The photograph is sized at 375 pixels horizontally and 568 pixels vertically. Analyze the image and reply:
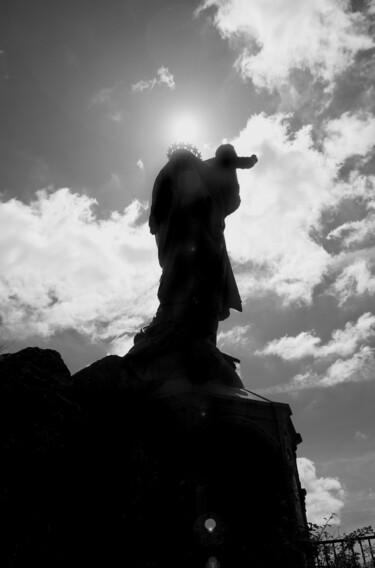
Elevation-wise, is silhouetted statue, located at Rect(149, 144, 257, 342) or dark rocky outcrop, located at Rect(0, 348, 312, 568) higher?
silhouetted statue, located at Rect(149, 144, 257, 342)

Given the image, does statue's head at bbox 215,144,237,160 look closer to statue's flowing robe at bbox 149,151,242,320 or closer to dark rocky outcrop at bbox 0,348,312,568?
statue's flowing robe at bbox 149,151,242,320

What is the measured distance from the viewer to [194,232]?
21.1 ft

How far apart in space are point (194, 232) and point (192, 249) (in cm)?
24

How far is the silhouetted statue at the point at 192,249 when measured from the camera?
234 inches

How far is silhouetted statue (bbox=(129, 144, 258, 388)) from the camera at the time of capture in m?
5.95

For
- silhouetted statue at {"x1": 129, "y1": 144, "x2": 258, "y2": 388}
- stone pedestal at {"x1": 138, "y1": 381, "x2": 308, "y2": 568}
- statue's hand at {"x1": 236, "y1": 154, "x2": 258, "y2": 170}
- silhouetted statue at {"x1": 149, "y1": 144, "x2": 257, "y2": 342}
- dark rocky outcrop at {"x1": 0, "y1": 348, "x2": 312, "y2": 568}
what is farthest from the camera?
statue's hand at {"x1": 236, "y1": 154, "x2": 258, "y2": 170}

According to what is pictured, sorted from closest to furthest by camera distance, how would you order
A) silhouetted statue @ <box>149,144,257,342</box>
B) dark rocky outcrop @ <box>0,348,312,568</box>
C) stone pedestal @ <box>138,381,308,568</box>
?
dark rocky outcrop @ <box>0,348,312,568</box>, stone pedestal @ <box>138,381,308,568</box>, silhouetted statue @ <box>149,144,257,342</box>

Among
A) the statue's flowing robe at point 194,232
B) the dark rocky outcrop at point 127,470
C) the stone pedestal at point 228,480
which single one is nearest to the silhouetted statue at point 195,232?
the statue's flowing robe at point 194,232

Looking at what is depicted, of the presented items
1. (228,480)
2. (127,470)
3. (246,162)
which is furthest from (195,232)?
(127,470)

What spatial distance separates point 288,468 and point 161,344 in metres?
1.96

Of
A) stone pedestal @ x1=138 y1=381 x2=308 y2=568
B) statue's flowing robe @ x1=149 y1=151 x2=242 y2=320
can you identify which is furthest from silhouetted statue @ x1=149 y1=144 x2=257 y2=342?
stone pedestal @ x1=138 y1=381 x2=308 y2=568

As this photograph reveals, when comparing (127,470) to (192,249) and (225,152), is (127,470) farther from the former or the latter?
(225,152)

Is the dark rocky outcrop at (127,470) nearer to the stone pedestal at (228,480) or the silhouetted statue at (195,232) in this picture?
the stone pedestal at (228,480)

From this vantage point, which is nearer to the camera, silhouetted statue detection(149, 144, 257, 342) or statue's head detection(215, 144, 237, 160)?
silhouetted statue detection(149, 144, 257, 342)
